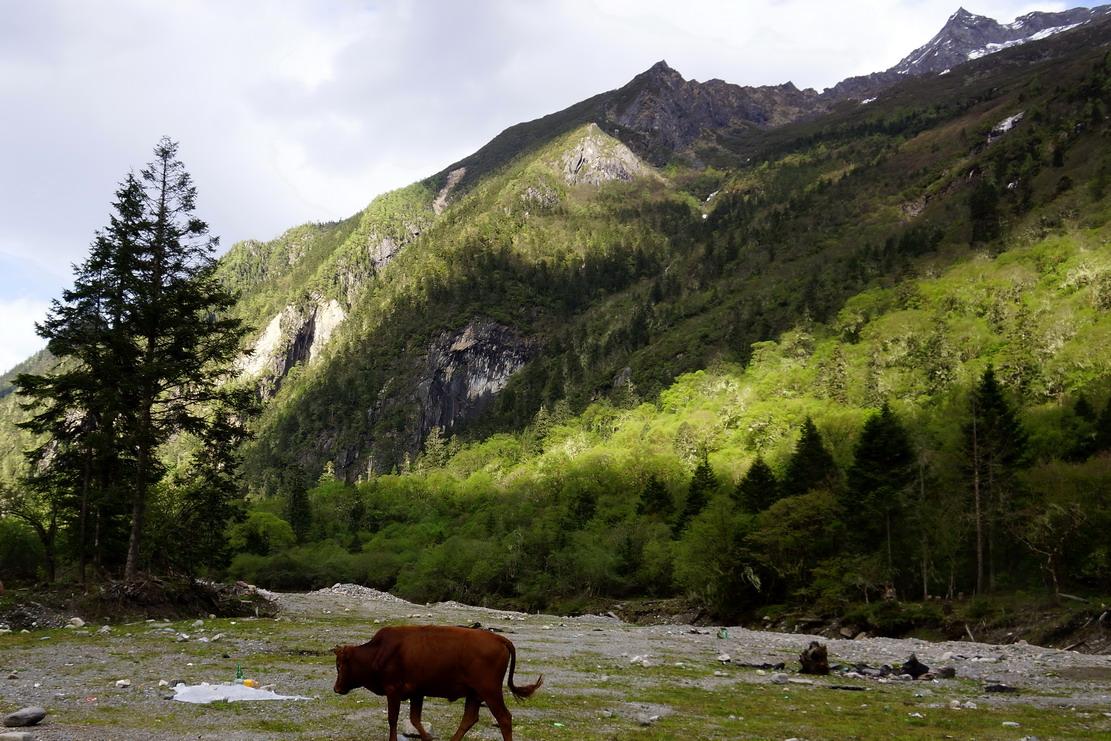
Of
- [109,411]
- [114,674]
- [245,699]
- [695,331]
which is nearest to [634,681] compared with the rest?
[245,699]

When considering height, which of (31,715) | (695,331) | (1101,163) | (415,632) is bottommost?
(31,715)

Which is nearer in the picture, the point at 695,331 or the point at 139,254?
the point at 139,254

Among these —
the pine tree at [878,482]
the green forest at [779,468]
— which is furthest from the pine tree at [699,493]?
the pine tree at [878,482]

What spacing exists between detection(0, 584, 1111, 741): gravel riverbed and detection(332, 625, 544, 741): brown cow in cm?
141

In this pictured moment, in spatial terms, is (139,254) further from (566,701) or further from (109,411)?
(566,701)

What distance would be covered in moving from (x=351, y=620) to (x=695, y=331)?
16357 cm

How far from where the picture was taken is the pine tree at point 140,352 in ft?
101

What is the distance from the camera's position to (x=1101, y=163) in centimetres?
15538

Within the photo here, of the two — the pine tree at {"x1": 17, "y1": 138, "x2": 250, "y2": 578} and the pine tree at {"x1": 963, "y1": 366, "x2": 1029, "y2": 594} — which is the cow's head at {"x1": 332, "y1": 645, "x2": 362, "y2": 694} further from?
the pine tree at {"x1": 963, "y1": 366, "x2": 1029, "y2": 594}

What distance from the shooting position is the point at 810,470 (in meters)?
68.8

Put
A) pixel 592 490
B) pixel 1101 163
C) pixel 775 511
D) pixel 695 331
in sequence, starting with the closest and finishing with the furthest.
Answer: pixel 775 511 → pixel 592 490 → pixel 1101 163 → pixel 695 331

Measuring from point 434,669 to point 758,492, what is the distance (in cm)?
6459

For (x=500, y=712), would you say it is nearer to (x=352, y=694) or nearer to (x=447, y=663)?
(x=447, y=663)

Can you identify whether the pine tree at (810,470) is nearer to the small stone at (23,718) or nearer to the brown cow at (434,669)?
the brown cow at (434,669)
